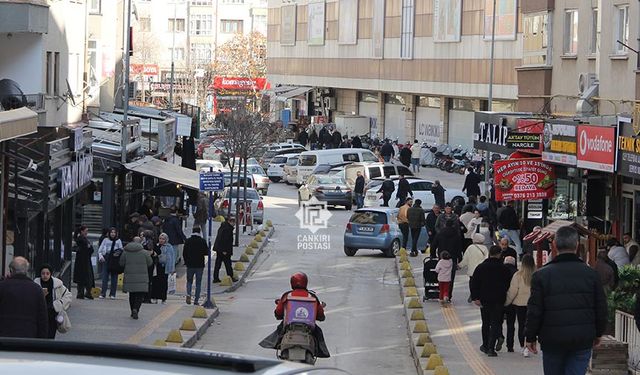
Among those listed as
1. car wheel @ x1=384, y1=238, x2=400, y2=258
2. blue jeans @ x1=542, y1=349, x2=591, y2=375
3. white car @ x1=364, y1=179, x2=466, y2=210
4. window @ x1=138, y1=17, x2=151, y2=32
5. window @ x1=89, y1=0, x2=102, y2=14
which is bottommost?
car wheel @ x1=384, y1=238, x2=400, y2=258

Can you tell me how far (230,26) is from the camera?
152 metres

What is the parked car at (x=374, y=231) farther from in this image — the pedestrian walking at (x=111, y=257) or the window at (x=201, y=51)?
the window at (x=201, y=51)

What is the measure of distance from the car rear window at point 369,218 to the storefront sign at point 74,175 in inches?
451

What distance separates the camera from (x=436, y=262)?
27.0 meters

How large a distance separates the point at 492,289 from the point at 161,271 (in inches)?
345

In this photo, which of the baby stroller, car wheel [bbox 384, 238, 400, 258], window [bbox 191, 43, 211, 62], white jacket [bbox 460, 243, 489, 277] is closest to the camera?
white jacket [bbox 460, 243, 489, 277]

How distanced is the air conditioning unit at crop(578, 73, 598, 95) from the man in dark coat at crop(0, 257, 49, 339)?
2099 cm

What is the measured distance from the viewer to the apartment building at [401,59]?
225 feet

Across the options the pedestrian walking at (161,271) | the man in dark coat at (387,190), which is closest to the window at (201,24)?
the man in dark coat at (387,190)

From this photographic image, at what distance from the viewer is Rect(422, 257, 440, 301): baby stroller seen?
1051 inches

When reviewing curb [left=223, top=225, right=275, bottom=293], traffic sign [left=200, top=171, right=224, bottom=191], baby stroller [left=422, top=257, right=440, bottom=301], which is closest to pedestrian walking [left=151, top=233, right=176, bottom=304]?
traffic sign [left=200, top=171, right=224, bottom=191]

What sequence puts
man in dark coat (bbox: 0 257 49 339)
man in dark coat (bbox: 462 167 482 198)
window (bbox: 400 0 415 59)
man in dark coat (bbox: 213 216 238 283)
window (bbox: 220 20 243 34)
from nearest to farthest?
man in dark coat (bbox: 0 257 49 339)
man in dark coat (bbox: 213 216 238 283)
man in dark coat (bbox: 462 167 482 198)
window (bbox: 400 0 415 59)
window (bbox: 220 20 243 34)

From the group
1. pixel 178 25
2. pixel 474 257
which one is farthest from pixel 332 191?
pixel 178 25

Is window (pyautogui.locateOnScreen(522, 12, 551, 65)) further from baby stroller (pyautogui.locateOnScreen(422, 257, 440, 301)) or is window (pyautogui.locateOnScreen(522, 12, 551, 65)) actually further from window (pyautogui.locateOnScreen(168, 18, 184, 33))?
window (pyautogui.locateOnScreen(168, 18, 184, 33))
